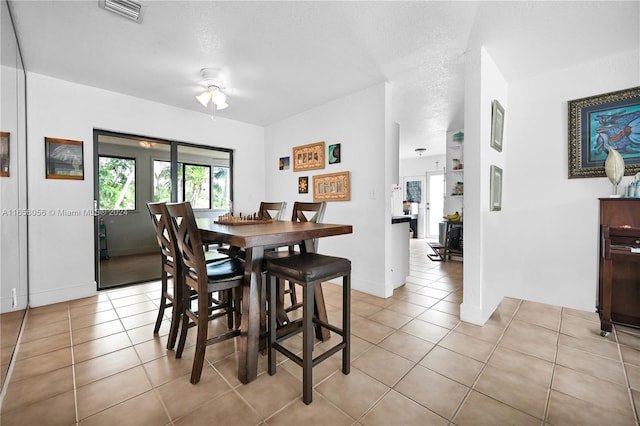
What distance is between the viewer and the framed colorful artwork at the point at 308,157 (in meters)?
3.86

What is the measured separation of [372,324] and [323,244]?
1636 millimetres

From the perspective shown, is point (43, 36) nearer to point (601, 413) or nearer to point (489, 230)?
point (489, 230)

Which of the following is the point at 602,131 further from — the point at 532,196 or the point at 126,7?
the point at 126,7

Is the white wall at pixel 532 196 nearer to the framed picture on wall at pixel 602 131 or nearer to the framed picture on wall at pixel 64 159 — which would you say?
the framed picture on wall at pixel 602 131

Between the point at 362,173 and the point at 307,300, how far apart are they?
88.5 inches

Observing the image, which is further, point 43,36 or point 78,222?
point 78,222

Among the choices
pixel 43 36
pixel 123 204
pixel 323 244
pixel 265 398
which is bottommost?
pixel 265 398

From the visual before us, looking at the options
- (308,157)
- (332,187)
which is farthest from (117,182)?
(332,187)

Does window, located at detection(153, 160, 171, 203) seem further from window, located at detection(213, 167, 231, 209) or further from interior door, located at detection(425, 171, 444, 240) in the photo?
interior door, located at detection(425, 171, 444, 240)

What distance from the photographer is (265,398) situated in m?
1.49

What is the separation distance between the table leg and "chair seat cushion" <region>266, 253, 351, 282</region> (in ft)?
0.29

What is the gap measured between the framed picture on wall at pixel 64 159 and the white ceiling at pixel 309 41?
715mm

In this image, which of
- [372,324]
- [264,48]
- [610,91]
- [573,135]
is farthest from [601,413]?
[264,48]

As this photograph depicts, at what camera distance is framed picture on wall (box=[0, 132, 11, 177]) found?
6.00 feet
